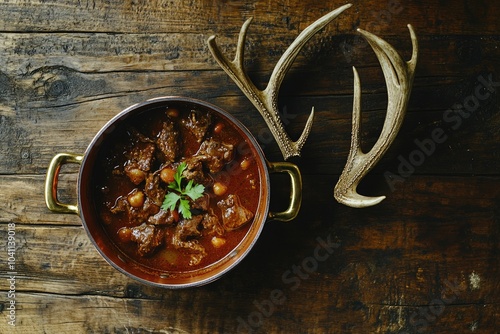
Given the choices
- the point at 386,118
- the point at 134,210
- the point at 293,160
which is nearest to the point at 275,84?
the point at 293,160

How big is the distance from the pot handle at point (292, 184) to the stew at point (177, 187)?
13cm

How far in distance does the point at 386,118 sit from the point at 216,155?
84 centimetres

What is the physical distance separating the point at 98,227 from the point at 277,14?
1.36 m

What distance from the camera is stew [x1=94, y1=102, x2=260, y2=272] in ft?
8.46

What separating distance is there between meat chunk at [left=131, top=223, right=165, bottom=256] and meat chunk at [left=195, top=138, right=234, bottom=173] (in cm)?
40

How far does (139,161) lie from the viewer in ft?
8.47

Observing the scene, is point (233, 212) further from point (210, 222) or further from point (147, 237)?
point (147, 237)

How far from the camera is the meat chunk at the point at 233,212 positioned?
2.59 m

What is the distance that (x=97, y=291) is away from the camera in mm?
2826

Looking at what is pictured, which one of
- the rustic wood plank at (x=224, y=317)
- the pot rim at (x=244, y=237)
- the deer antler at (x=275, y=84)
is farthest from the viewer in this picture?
the rustic wood plank at (x=224, y=317)

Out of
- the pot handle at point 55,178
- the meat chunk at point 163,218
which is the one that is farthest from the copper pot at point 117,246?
the meat chunk at point 163,218

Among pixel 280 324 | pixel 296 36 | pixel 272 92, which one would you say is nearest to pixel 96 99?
pixel 272 92

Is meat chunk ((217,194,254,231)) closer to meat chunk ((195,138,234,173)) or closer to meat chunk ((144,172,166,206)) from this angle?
meat chunk ((195,138,234,173))

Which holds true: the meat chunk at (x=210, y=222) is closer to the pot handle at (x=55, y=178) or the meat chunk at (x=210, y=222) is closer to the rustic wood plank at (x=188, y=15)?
the pot handle at (x=55, y=178)
